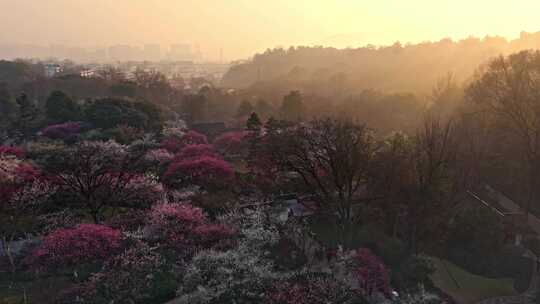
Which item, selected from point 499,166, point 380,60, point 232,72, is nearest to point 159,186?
point 499,166

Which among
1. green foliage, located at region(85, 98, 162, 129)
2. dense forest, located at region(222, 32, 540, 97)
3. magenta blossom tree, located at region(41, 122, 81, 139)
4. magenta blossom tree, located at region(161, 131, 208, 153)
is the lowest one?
magenta blossom tree, located at region(161, 131, 208, 153)

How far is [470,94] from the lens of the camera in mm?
21797

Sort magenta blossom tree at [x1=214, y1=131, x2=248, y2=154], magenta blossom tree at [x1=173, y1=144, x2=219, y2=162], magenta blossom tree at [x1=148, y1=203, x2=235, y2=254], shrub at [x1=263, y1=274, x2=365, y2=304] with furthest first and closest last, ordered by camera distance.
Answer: magenta blossom tree at [x1=214, y1=131, x2=248, y2=154] → magenta blossom tree at [x1=173, y1=144, x2=219, y2=162] → magenta blossom tree at [x1=148, y1=203, x2=235, y2=254] → shrub at [x1=263, y1=274, x2=365, y2=304]

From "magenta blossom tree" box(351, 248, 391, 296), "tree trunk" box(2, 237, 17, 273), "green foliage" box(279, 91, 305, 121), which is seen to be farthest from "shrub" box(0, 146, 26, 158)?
"green foliage" box(279, 91, 305, 121)

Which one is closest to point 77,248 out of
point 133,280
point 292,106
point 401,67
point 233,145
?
point 133,280

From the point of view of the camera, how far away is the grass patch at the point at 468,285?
1134cm

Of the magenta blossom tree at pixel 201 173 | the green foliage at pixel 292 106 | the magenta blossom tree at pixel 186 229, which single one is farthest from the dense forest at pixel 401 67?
the magenta blossom tree at pixel 186 229

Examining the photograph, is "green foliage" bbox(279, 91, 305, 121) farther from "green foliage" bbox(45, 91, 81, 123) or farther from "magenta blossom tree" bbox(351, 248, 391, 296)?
"magenta blossom tree" bbox(351, 248, 391, 296)

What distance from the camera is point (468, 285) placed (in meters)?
11.8

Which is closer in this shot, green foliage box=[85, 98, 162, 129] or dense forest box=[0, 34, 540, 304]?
dense forest box=[0, 34, 540, 304]

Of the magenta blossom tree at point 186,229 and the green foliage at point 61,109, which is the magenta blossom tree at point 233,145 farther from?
the green foliage at point 61,109

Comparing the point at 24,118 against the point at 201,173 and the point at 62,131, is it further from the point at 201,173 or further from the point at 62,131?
the point at 201,173

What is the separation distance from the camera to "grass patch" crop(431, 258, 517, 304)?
37.2 feet

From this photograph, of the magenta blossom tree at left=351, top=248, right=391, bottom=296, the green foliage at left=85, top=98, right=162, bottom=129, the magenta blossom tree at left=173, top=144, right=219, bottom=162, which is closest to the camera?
the magenta blossom tree at left=351, top=248, right=391, bottom=296
